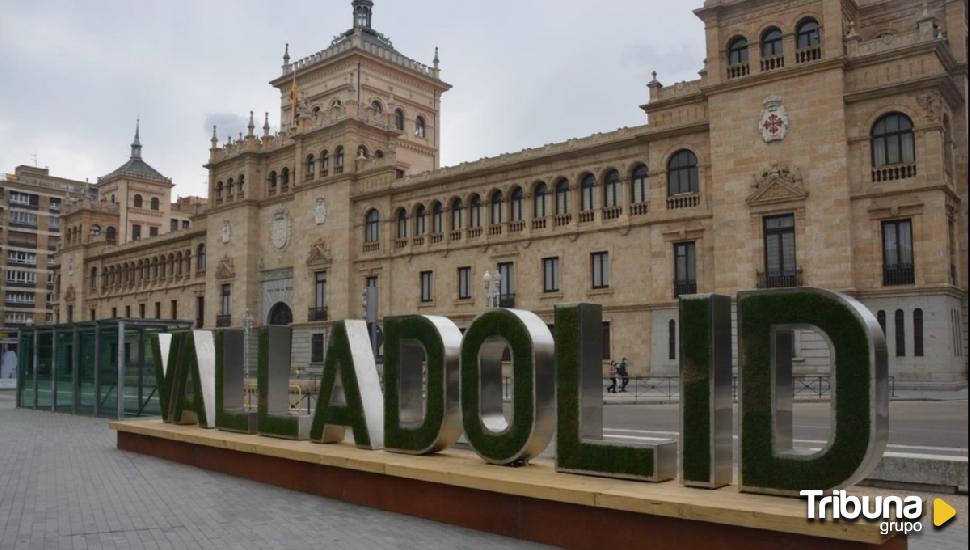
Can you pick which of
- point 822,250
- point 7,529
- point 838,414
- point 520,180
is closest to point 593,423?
point 838,414

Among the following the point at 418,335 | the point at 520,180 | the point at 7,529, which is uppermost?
the point at 520,180

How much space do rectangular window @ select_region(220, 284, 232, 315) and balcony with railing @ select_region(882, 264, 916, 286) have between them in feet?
133

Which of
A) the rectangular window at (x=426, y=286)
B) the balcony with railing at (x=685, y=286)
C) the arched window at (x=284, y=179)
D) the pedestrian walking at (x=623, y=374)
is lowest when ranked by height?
the pedestrian walking at (x=623, y=374)

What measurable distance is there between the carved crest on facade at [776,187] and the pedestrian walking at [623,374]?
8.25 meters

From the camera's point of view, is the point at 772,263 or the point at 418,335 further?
the point at 772,263

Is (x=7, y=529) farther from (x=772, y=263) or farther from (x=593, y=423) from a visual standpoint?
(x=772, y=263)

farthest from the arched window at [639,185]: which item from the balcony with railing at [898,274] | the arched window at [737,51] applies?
the balcony with railing at [898,274]

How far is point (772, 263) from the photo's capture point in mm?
30734

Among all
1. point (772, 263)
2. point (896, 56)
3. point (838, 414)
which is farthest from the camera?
point (772, 263)

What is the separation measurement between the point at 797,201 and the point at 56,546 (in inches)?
1088

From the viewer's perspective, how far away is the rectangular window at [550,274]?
126 ft

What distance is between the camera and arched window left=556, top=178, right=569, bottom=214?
3847 centimetres

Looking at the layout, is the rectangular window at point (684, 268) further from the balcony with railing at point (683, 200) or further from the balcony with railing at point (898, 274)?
the balcony with railing at point (898, 274)

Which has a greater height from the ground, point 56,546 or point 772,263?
point 772,263
